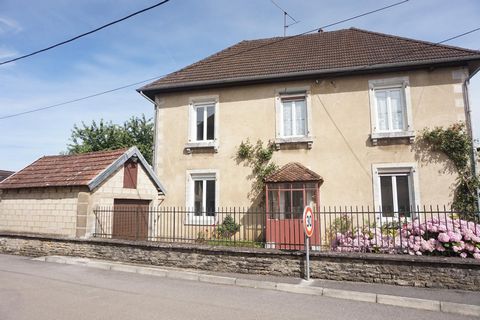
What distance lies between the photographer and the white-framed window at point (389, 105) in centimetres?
1198

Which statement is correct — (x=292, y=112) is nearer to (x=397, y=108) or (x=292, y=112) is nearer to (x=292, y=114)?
(x=292, y=114)

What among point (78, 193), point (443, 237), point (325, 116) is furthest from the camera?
point (325, 116)

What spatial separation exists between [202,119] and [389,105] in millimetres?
6924

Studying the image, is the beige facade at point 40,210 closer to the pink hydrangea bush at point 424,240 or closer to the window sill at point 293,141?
the window sill at point 293,141

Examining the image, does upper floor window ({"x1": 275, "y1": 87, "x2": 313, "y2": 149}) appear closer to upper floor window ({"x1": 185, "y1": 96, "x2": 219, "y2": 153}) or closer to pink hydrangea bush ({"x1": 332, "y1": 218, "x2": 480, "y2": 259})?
upper floor window ({"x1": 185, "y1": 96, "x2": 219, "y2": 153})

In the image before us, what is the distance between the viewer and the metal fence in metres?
7.48

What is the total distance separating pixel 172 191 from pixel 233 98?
4.31m

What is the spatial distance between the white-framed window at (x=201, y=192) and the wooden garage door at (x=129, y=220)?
6.94 ft

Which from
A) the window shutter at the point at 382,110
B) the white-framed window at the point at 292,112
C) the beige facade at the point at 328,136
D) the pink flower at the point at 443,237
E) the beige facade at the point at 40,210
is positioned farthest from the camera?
the white-framed window at the point at 292,112

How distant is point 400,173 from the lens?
11.8 metres

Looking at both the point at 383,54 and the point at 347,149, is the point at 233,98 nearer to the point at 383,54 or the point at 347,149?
the point at 347,149

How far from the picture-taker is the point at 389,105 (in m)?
12.3

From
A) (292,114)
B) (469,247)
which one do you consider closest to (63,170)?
(292,114)

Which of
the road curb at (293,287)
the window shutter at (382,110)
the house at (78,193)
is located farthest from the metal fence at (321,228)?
the window shutter at (382,110)
